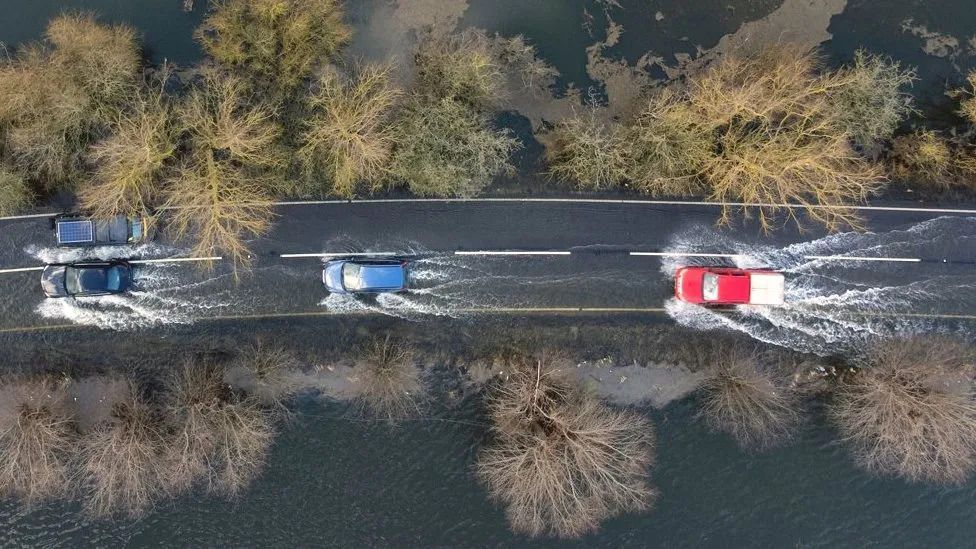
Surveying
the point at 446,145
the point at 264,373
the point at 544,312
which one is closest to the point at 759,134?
the point at 544,312

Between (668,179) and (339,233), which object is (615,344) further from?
(339,233)

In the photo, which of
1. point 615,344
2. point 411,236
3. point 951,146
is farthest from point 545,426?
point 951,146

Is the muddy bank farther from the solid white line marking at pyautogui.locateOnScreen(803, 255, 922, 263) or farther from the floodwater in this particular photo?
the solid white line marking at pyautogui.locateOnScreen(803, 255, 922, 263)

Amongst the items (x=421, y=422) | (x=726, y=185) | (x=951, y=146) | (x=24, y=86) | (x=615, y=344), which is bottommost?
(x=421, y=422)

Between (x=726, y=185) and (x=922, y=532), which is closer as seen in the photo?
(x=726, y=185)

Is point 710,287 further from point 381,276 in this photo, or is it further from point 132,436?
point 132,436

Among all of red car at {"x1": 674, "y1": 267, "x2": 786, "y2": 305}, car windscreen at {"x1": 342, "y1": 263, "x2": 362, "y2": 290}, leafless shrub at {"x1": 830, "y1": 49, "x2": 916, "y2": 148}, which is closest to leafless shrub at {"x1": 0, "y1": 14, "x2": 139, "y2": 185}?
car windscreen at {"x1": 342, "y1": 263, "x2": 362, "y2": 290}
